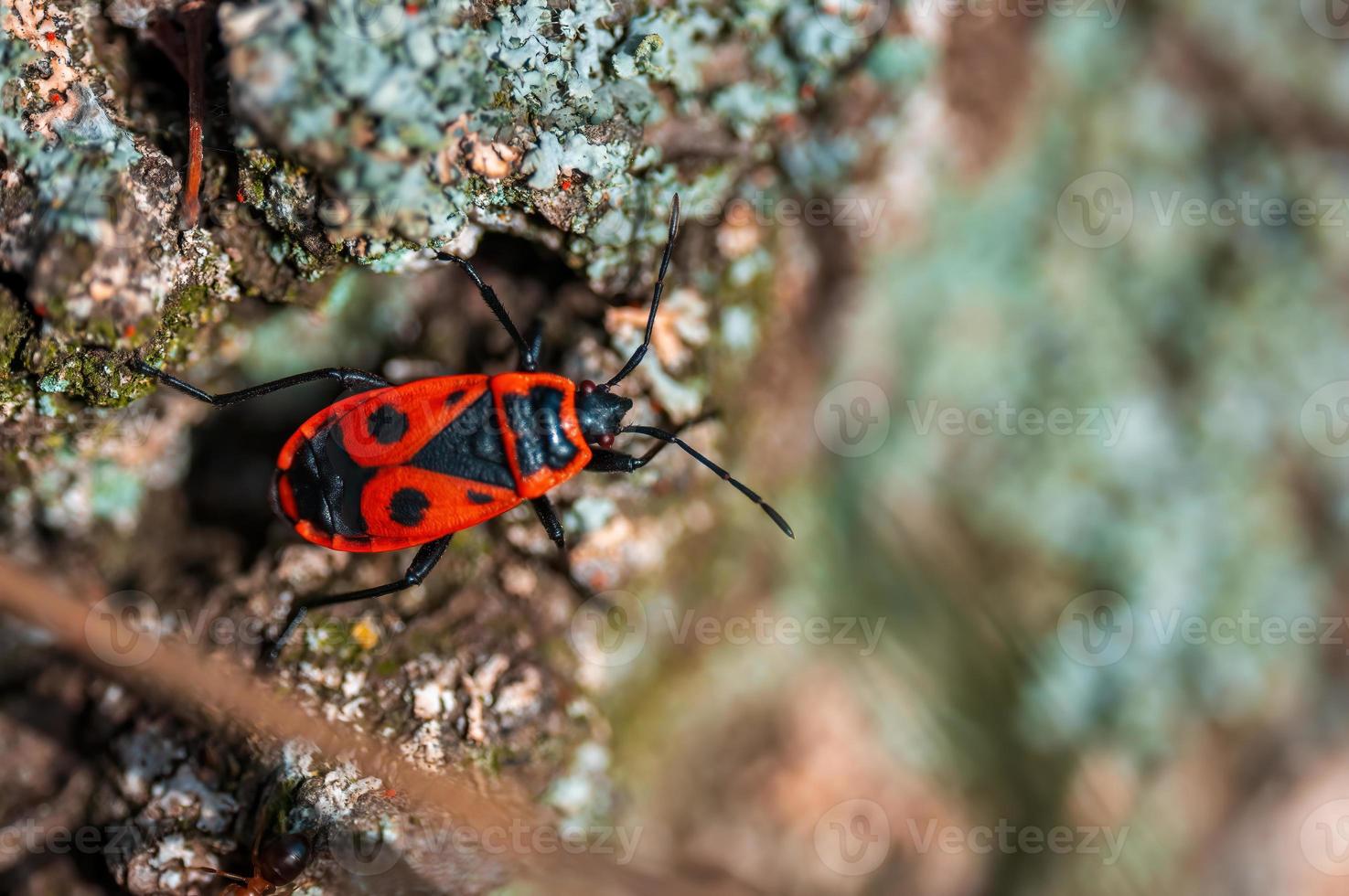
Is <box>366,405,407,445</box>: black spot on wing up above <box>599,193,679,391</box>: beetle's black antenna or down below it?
below

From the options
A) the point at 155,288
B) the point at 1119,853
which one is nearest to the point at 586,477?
the point at 155,288

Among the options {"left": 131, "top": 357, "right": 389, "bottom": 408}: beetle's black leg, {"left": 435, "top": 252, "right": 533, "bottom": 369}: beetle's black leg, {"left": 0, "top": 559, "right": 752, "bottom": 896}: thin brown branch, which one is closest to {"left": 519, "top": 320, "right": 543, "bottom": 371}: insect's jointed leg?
{"left": 435, "top": 252, "right": 533, "bottom": 369}: beetle's black leg

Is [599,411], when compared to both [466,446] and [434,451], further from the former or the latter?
[434,451]

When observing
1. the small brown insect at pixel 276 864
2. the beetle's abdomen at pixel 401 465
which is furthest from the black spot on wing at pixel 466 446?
the small brown insect at pixel 276 864

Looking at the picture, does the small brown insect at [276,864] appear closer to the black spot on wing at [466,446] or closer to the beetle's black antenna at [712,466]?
the black spot on wing at [466,446]

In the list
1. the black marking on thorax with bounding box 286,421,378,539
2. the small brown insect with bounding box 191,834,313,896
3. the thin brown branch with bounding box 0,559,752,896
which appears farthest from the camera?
the black marking on thorax with bounding box 286,421,378,539

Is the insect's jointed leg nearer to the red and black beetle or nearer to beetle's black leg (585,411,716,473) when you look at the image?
the red and black beetle
